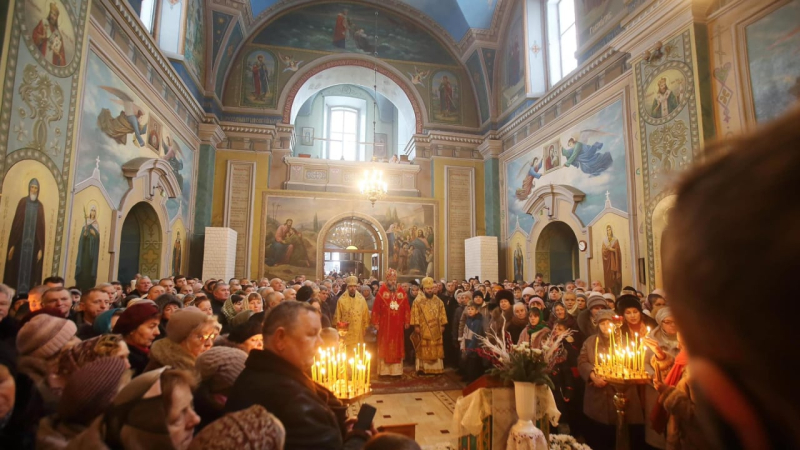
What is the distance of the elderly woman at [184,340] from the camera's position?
240 centimetres

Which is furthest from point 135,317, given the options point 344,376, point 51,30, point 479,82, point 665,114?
point 479,82

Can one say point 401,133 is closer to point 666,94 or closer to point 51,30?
point 666,94

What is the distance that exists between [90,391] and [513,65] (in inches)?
569

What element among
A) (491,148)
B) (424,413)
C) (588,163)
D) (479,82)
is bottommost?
(424,413)

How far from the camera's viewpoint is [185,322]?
2.53 meters

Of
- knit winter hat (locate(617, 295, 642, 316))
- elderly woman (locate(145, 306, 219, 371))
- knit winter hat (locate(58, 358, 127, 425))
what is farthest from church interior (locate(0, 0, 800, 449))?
elderly woman (locate(145, 306, 219, 371))

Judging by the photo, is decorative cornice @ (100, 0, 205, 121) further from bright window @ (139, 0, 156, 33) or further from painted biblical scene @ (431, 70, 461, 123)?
painted biblical scene @ (431, 70, 461, 123)

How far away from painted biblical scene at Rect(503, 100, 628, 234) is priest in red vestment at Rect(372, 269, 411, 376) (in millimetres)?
5089

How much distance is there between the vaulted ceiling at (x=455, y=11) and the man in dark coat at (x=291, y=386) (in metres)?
14.7

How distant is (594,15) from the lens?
32.9 ft

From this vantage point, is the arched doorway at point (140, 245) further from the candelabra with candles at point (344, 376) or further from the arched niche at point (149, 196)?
the candelabra with candles at point (344, 376)

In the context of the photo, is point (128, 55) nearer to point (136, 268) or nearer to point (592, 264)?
point (136, 268)

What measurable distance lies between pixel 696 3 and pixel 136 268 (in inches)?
486

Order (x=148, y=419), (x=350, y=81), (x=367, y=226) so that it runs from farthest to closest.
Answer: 1. (x=350, y=81)
2. (x=367, y=226)
3. (x=148, y=419)
